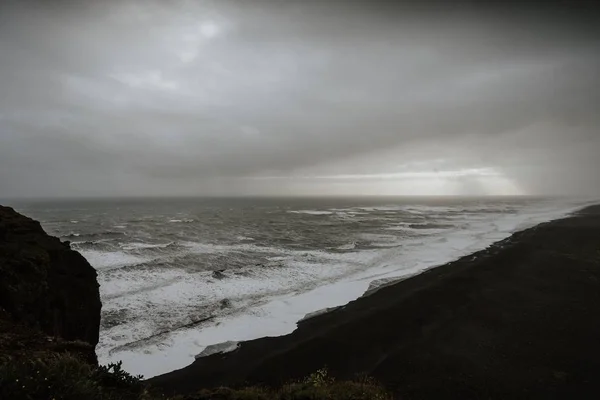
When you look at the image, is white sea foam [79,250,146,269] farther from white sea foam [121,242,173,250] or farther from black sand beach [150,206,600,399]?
black sand beach [150,206,600,399]

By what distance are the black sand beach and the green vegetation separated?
4.38 meters

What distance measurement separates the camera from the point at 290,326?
1656 cm

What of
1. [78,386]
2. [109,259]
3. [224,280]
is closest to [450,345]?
[78,386]

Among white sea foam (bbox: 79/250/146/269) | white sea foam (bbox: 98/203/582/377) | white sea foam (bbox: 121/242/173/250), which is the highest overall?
white sea foam (bbox: 121/242/173/250)

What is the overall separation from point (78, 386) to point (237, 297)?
1599cm

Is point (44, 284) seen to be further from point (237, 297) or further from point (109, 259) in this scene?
point (109, 259)

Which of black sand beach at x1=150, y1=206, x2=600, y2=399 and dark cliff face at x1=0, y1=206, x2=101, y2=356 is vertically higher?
dark cliff face at x1=0, y1=206, x2=101, y2=356

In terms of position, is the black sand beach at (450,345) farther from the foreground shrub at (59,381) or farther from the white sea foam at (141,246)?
the white sea foam at (141,246)

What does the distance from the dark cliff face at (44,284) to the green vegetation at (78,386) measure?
389 cm

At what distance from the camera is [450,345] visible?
13.9 metres

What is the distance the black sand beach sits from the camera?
11172 millimetres

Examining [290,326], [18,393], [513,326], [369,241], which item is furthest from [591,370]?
[369,241]

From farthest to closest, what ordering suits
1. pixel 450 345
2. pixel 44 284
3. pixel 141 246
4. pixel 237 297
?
pixel 141 246
pixel 237 297
pixel 450 345
pixel 44 284

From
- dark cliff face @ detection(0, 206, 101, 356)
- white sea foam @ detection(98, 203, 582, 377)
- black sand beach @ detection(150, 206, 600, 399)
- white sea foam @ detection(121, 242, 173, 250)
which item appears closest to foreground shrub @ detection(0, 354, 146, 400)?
dark cliff face @ detection(0, 206, 101, 356)
